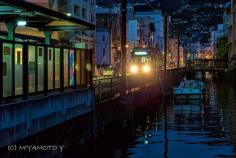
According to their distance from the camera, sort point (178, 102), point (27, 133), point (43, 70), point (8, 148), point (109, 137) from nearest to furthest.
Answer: point (8, 148)
point (27, 133)
point (43, 70)
point (109, 137)
point (178, 102)

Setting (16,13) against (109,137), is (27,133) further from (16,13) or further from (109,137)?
(109,137)

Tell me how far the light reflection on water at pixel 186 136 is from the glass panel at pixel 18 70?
728 cm

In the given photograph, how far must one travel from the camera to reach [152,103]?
2281 inches

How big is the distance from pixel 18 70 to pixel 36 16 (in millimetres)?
4415

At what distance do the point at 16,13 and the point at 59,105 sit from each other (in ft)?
14.2

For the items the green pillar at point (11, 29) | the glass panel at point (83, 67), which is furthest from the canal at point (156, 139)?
the green pillar at point (11, 29)

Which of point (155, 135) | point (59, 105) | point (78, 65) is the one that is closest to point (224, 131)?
point (155, 135)

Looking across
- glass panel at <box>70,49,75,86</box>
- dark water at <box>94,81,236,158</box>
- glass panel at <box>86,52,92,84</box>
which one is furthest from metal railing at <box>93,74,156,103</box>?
glass panel at <box>70,49,75,86</box>

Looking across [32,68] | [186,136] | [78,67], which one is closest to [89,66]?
[78,67]

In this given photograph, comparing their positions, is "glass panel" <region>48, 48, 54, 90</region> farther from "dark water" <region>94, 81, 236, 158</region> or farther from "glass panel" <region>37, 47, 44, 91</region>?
"dark water" <region>94, 81, 236, 158</region>

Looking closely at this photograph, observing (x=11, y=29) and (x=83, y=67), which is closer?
(x=11, y=29)

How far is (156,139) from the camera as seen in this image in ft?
101

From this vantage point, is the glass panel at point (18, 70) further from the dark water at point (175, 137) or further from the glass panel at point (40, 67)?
the dark water at point (175, 137)

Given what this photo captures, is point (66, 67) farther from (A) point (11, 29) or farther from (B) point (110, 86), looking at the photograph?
(B) point (110, 86)
